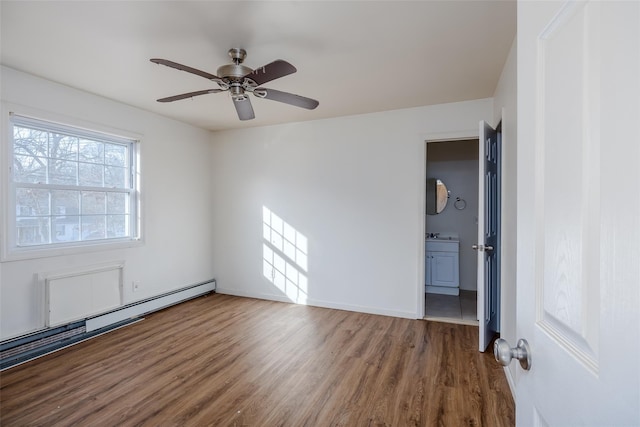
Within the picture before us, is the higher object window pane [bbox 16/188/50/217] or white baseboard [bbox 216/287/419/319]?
window pane [bbox 16/188/50/217]

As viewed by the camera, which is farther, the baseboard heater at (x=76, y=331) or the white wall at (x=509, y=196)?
the baseboard heater at (x=76, y=331)

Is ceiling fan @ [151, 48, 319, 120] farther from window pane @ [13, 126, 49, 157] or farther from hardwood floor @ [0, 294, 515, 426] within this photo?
hardwood floor @ [0, 294, 515, 426]

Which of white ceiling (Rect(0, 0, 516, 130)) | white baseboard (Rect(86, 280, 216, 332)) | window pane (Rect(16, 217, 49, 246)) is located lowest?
white baseboard (Rect(86, 280, 216, 332))

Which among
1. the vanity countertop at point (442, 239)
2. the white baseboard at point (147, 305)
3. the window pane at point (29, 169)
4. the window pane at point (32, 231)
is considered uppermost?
the window pane at point (29, 169)

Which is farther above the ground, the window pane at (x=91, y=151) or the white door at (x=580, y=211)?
the window pane at (x=91, y=151)

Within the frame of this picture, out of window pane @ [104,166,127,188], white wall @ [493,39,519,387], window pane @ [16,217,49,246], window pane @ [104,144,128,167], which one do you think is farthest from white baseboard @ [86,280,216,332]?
white wall @ [493,39,519,387]

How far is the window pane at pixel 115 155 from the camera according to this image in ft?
12.2

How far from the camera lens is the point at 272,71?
2.01 meters

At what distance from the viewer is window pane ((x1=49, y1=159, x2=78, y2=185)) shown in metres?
3.18

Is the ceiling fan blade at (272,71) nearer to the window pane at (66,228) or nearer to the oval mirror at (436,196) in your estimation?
the window pane at (66,228)

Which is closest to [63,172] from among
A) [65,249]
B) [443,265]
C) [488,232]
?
[65,249]

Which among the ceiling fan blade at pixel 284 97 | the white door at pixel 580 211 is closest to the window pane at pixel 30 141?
the ceiling fan blade at pixel 284 97

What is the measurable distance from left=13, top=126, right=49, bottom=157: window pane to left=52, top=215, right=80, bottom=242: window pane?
661 millimetres

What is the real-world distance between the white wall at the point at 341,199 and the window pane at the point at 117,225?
1448mm
